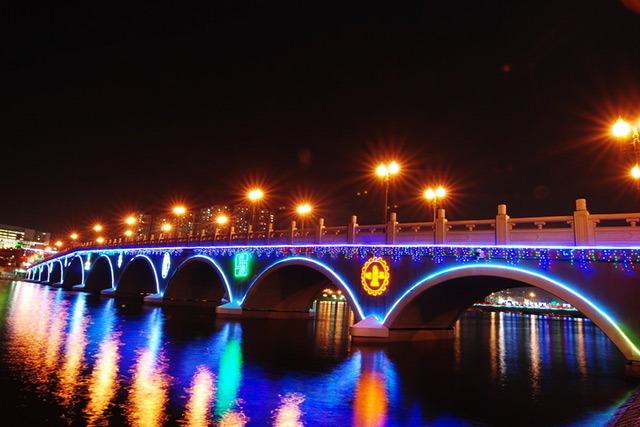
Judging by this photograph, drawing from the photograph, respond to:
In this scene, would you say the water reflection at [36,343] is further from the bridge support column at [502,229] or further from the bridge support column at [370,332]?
the bridge support column at [502,229]

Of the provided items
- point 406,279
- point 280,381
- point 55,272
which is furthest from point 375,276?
point 55,272

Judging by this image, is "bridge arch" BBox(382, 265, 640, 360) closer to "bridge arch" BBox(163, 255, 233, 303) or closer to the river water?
the river water

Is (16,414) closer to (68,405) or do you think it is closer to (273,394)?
(68,405)

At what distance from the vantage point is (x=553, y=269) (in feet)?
48.3

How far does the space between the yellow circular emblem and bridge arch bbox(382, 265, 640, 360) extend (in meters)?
1.09

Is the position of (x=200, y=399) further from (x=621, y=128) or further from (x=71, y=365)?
(x=621, y=128)

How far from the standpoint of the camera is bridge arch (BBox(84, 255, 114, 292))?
57.5 m

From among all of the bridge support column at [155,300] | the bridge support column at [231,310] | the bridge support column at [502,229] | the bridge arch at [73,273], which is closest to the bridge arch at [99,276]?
the bridge arch at [73,273]

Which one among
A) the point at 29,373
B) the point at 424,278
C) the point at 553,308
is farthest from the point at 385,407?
the point at 553,308

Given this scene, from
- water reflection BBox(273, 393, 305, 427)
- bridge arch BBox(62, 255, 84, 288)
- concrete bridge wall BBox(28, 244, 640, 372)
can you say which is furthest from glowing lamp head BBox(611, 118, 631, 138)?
bridge arch BBox(62, 255, 84, 288)

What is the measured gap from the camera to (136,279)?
167 feet

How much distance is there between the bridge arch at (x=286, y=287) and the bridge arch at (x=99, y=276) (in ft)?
113

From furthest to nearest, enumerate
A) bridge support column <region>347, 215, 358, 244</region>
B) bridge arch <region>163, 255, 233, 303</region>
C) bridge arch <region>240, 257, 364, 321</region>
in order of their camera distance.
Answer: bridge arch <region>163, 255, 233, 303</region> → bridge arch <region>240, 257, 364, 321</region> → bridge support column <region>347, 215, 358, 244</region>

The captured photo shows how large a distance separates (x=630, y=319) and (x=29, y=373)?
16.1 m
